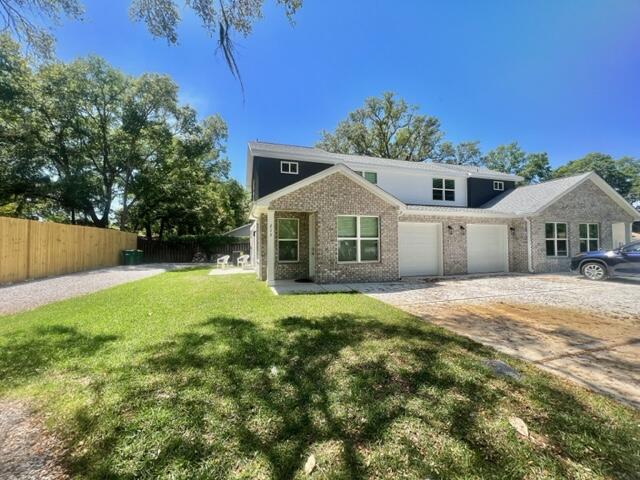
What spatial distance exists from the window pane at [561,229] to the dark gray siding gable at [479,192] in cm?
402

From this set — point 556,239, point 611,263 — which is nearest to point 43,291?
point 611,263

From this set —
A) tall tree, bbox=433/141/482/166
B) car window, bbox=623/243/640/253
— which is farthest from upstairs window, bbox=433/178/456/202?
tall tree, bbox=433/141/482/166

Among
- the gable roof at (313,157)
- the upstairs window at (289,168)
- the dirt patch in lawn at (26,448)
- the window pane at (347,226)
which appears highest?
the gable roof at (313,157)

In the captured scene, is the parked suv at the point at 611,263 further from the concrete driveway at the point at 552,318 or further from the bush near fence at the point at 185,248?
the bush near fence at the point at 185,248

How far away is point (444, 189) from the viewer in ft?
53.1

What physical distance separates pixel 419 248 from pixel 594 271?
6544 millimetres

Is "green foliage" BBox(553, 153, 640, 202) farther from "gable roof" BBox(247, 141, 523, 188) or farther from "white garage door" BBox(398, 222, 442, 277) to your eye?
"white garage door" BBox(398, 222, 442, 277)

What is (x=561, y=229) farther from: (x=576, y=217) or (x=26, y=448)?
(x=26, y=448)

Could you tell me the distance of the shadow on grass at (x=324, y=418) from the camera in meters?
2.07

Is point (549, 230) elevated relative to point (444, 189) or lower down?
lower down

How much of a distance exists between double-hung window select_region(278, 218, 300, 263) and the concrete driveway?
3.35 m

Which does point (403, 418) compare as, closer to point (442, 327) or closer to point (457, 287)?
point (442, 327)

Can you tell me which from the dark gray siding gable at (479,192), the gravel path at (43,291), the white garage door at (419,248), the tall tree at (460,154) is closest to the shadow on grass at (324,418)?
the gravel path at (43,291)

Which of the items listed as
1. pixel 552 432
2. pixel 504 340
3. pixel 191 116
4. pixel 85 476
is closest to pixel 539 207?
pixel 504 340
